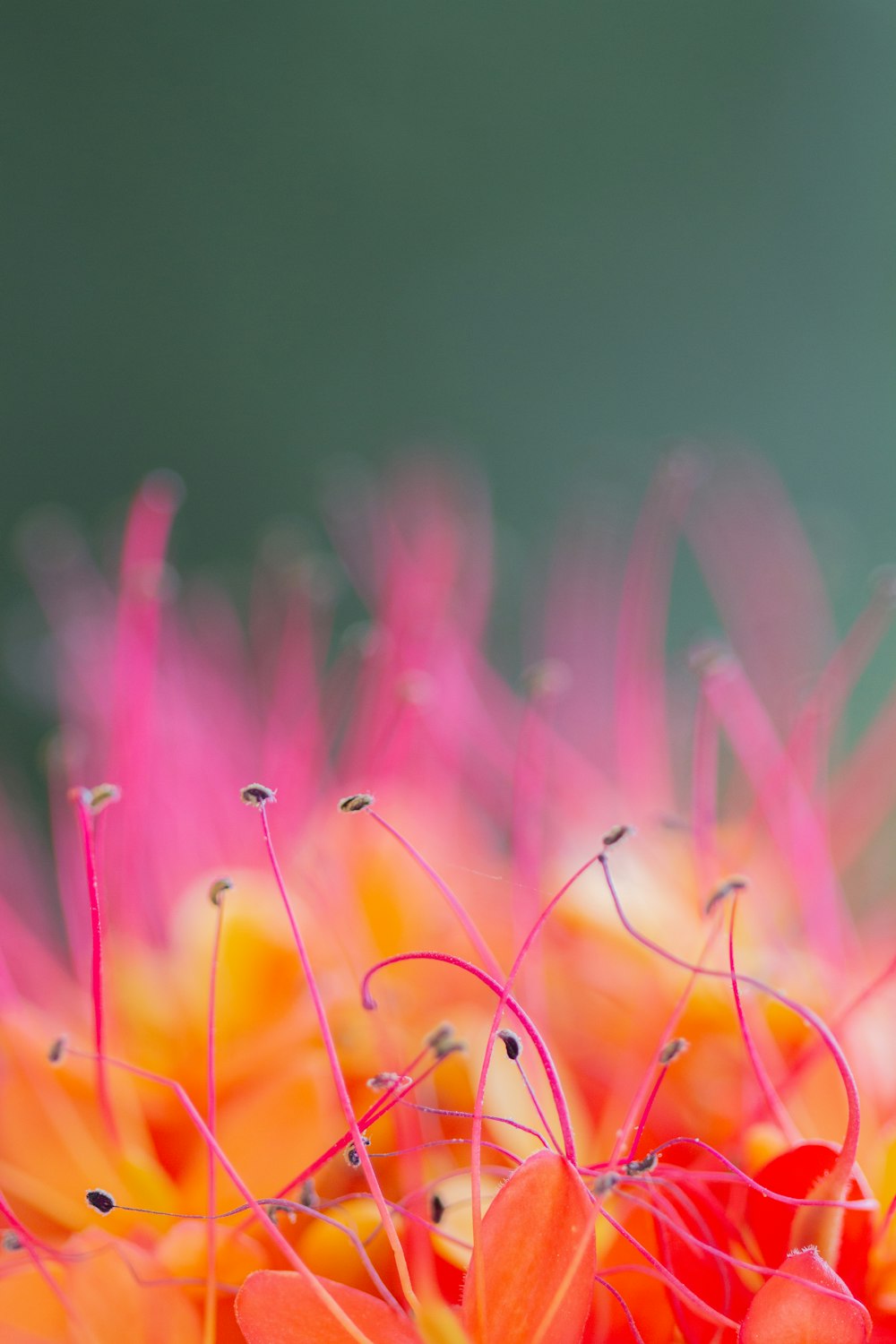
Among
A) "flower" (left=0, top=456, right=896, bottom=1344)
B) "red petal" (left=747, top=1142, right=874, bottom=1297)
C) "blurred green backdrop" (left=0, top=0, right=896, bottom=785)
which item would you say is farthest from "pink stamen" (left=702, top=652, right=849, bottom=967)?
"blurred green backdrop" (left=0, top=0, right=896, bottom=785)

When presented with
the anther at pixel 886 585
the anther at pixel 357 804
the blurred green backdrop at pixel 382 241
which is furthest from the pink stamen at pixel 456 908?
the blurred green backdrop at pixel 382 241

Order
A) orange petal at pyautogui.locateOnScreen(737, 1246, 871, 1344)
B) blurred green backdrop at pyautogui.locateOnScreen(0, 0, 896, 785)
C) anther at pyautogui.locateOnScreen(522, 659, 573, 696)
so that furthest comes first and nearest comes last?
1. blurred green backdrop at pyautogui.locateOnScreen(0, 0, 896, 785)
2. anther at pyautogui.locateOnScreen(522, 659, 573, 696)
3. orange petal at pyautogui.locateOnScreen(737, 1246, 871, 1344)

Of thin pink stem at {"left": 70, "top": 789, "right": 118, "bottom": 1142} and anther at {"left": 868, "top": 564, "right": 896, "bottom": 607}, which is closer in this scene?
thin pink stem at {"left": 70, "top": 789, "right": 118, "bottom": 1142}

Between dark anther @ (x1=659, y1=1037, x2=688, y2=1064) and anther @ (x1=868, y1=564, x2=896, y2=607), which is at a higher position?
anther @ (x1=868, y1=564, x2=896, y2=607)

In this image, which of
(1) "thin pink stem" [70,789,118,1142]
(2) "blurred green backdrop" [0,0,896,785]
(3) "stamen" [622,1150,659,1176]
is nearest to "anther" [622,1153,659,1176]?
(3) "stamen" [622,1150,659,1176]

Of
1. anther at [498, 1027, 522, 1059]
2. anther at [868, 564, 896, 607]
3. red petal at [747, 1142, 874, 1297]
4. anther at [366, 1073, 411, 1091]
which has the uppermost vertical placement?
anther at [868, 564, 896, 607]

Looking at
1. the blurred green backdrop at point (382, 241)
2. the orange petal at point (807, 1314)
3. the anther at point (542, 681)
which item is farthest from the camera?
the blurred green backdrop at point (382, 241)

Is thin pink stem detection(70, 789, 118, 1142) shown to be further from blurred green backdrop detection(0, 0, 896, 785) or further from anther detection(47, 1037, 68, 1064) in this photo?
blurred green backdrop detection(0, 0, 896, 785)

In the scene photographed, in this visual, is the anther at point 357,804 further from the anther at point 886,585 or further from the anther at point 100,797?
the anther at point 886,585

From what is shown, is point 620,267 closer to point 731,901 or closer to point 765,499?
point 765,499

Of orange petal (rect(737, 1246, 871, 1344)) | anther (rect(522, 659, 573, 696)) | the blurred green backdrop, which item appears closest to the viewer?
orange petal (rect(737, 1246, 871, 1344))
